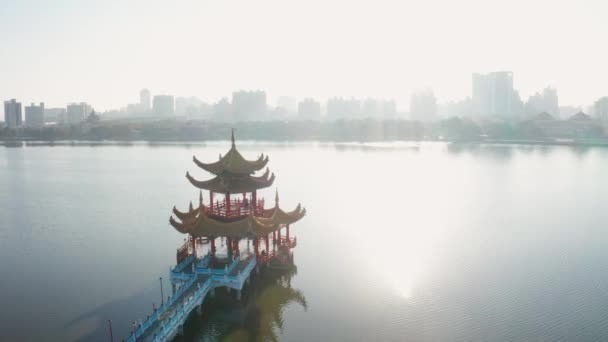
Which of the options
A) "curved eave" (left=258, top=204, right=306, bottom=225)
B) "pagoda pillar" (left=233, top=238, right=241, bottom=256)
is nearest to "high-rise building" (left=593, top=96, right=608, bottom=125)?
"curved eave" (left=258, top=204, right=306, bottom=225)

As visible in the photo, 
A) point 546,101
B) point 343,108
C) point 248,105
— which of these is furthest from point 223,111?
point 546,101

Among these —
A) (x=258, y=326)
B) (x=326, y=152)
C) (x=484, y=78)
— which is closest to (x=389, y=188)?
(x=258, y=326)

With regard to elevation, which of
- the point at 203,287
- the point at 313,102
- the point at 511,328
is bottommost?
the point at 511,328

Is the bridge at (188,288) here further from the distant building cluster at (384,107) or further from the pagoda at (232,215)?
the distant building cluster at (384,107)

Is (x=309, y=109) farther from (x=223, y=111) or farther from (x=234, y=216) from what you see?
(x=234, y=216)

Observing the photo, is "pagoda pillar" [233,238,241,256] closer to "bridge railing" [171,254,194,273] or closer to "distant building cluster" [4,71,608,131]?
"bridge railing" [171,254,194,273]

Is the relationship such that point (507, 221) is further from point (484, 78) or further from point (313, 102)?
point (484, 78)

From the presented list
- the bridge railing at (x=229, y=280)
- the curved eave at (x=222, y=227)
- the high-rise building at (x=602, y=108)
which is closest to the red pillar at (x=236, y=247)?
the bridge railing at (x=229, y=280)
